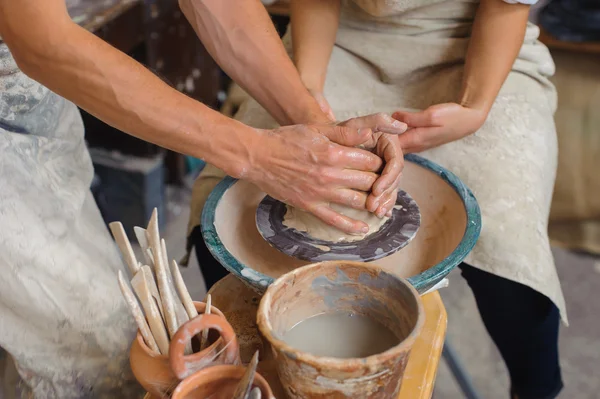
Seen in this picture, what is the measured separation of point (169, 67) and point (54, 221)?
4.28 ft

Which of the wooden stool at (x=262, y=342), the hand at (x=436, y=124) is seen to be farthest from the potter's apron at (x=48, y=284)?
the hand at (x=436, y=124)

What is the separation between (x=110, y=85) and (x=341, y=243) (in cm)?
44

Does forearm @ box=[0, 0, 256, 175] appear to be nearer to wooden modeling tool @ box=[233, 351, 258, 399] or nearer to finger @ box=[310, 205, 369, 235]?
finger @ box=[310, 205, 369, 235]

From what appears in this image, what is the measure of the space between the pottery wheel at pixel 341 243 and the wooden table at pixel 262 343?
0.39 ft

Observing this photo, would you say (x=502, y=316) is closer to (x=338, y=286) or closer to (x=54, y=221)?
(x=338, y=286)

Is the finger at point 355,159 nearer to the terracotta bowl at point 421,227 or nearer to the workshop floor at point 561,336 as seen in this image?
the terracotta bowl at point 421,227

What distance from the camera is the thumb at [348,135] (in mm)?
1000

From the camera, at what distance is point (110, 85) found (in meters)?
0.91

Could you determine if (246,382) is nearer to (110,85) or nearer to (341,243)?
(341,243)

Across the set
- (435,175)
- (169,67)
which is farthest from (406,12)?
(169,67)

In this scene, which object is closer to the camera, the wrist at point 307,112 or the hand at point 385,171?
the hand at point 385,171

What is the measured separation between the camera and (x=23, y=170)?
1066 millimetres

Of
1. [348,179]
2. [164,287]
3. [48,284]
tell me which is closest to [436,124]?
[348,179]

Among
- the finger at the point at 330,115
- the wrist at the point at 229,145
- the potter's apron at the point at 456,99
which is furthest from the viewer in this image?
the finger at the point at 330,115
